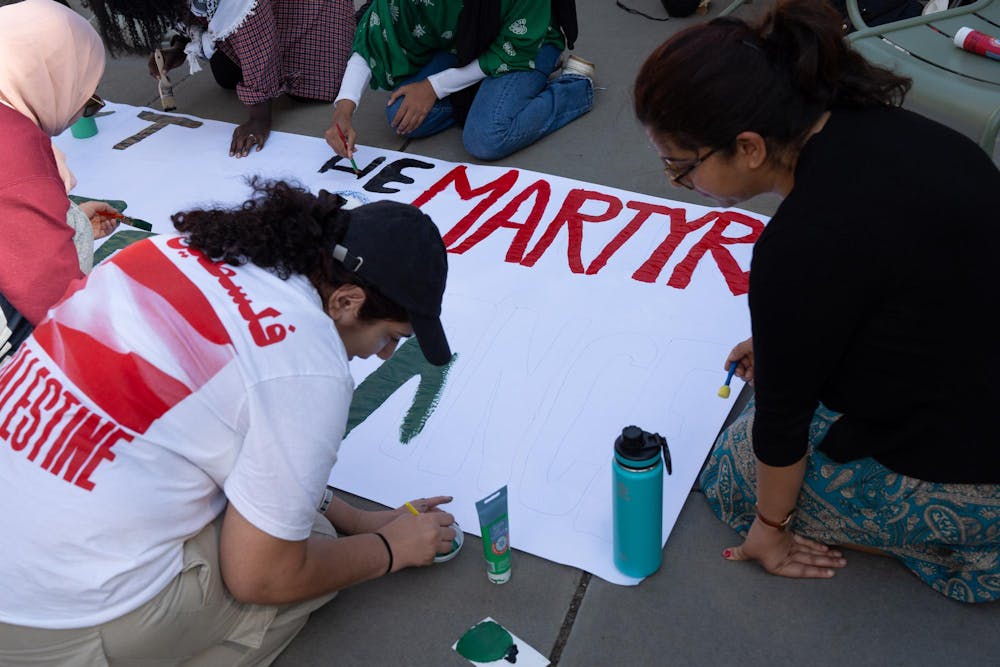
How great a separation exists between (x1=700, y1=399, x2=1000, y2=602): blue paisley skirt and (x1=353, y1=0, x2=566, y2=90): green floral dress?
1.80 m

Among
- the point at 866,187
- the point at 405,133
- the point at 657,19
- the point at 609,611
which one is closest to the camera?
the point at 866,187

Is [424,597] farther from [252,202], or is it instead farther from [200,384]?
[252,202]

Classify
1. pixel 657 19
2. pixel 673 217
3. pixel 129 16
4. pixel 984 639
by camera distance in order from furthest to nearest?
pixel 657 19 → pixel 129 16 → pixel 673 217 → pixel 984 639

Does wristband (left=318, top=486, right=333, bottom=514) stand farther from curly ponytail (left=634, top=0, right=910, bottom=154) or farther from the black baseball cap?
curly ponytail (left=634, top=0, right=910, bottom=154)

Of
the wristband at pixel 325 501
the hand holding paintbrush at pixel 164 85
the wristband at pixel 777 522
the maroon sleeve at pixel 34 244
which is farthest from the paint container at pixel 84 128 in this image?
the wristband at pixel 777 522

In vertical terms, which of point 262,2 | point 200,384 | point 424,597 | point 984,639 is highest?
point 200,384

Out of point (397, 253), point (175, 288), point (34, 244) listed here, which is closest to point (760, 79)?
point (397, 253)

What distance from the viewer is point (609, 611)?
1835mm

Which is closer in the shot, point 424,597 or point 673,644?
point 673,644

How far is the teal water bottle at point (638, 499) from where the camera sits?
5.42ft

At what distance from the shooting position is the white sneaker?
3498 millimetres

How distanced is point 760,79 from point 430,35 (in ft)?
6.84

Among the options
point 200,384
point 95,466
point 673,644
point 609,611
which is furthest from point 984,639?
point 95,466

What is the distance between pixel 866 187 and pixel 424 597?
1.13 meters
